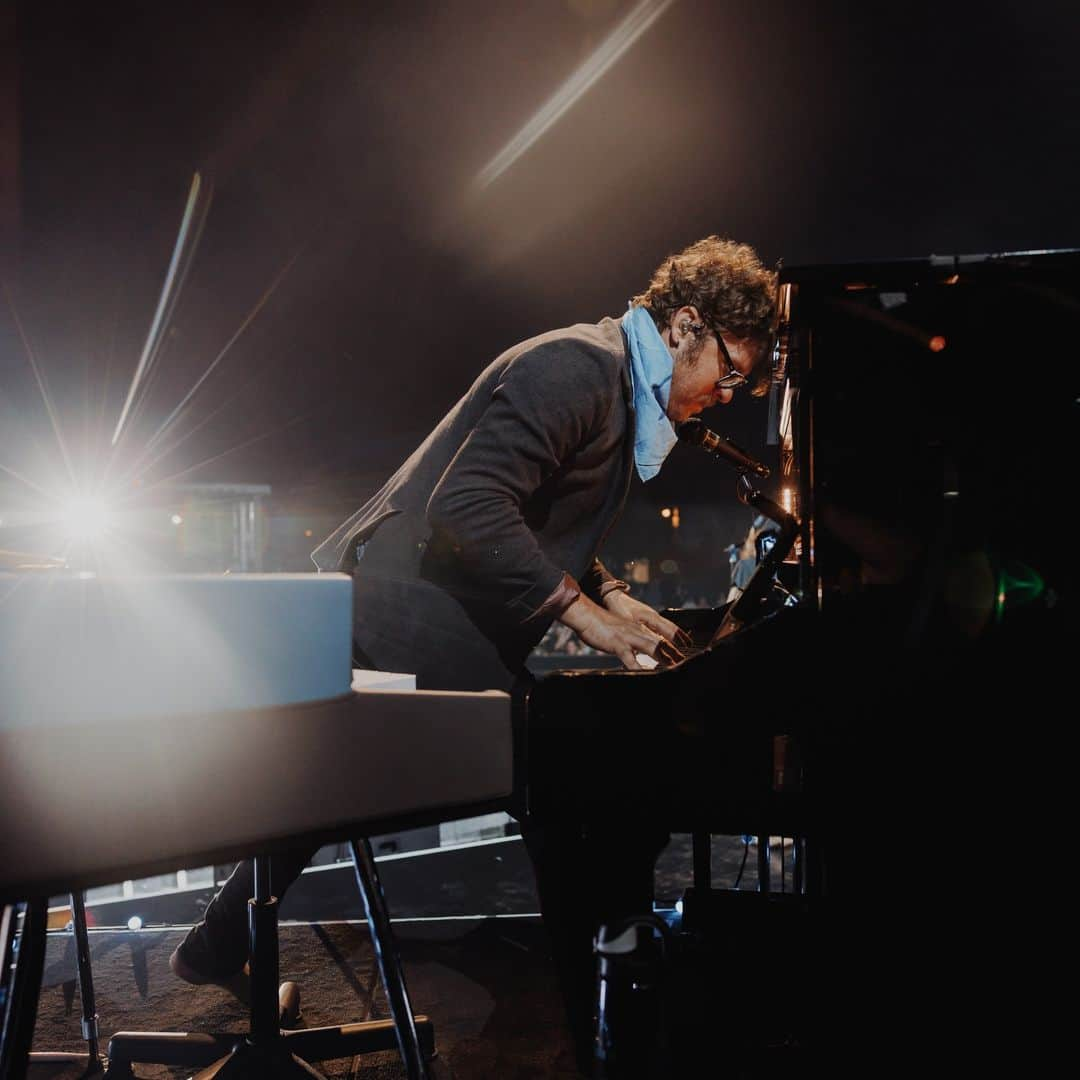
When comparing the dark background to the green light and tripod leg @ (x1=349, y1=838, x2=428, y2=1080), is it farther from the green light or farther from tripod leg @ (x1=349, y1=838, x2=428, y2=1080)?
tripod leg @ (x1=349, y1=838, x2=428, y2=1080)

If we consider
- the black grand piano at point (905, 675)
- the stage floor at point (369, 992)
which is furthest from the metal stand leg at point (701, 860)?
the black grand piano at point (905, 675)

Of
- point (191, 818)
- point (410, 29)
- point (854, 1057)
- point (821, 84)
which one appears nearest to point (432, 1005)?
point (854, 1057)

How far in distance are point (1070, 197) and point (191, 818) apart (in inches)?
226

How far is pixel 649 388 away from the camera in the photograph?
1789 mm

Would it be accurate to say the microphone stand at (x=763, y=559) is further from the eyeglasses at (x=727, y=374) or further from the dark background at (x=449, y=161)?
the dark background at (x=449, y=161)

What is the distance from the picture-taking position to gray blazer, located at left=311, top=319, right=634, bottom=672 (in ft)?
5.11

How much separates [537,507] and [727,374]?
56 centimetres

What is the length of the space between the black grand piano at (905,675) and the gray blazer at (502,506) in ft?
1.29

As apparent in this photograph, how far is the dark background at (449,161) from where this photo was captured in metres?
3.45

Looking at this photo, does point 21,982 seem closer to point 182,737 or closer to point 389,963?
point 182,737

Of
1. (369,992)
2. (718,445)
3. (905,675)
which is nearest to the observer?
(905,675)

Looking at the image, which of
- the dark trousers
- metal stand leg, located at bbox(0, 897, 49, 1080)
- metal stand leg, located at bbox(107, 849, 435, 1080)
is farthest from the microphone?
metal stand leg, located at bbox(0, 897, 49, 1080)

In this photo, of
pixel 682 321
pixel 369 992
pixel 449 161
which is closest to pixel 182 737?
pixel 682 321

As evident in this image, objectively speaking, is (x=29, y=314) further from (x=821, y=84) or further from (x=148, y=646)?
(x=148, y=646)
